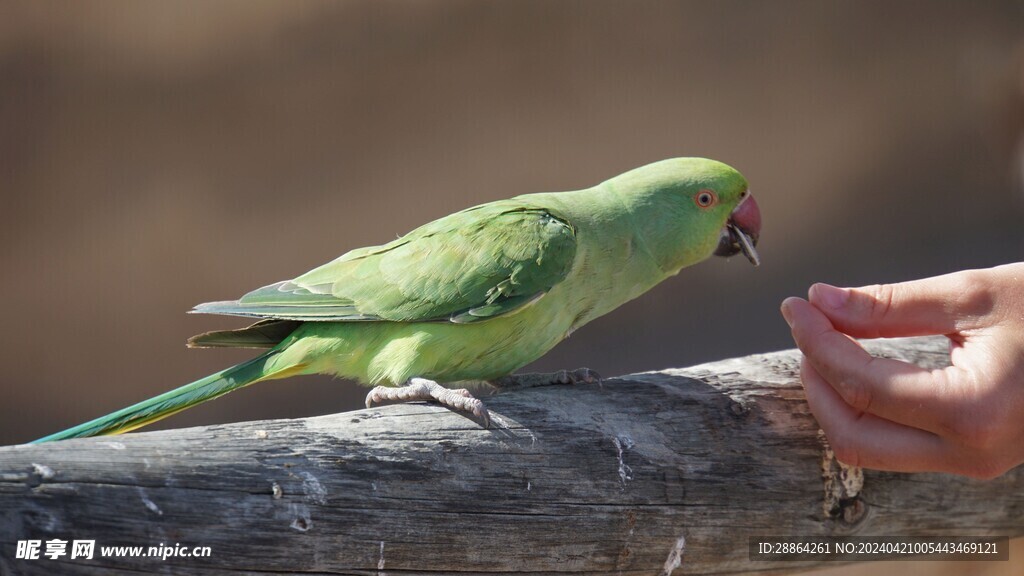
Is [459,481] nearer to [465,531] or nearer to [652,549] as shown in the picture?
[465,531]

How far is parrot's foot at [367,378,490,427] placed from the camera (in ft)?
7.39

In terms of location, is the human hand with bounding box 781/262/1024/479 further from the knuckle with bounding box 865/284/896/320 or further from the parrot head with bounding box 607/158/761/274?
the parrot head with bounding box 607/158/761/274

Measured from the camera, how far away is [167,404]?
8.37 ft

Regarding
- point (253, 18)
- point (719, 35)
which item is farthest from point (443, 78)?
point (719, 35)

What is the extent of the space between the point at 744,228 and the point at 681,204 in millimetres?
281

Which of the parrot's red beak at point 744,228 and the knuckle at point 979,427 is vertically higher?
the parrot's red beak at point 744,228

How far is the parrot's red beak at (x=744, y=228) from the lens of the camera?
3.28 meters

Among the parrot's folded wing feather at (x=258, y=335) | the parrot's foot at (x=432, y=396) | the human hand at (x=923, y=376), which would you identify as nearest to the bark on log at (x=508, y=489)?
the parrot's foot at (x=432, y=396)

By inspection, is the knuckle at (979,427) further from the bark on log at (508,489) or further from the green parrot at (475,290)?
the green parrot at (475,290)

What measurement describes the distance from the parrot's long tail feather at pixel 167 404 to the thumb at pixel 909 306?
5.59 ft

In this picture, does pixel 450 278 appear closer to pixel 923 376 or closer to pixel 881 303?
pixel 881 303

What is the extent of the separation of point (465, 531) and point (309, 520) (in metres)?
0.37

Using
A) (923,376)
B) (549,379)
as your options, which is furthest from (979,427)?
(549,379)

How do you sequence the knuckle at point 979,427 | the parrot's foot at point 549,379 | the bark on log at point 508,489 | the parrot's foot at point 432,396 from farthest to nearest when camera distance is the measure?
1. the parrot's foot at point 549,379
2. the parrot's foot at point 432,396
3. the knuckle at point 979,427
4. the bark on log at point 508,489
